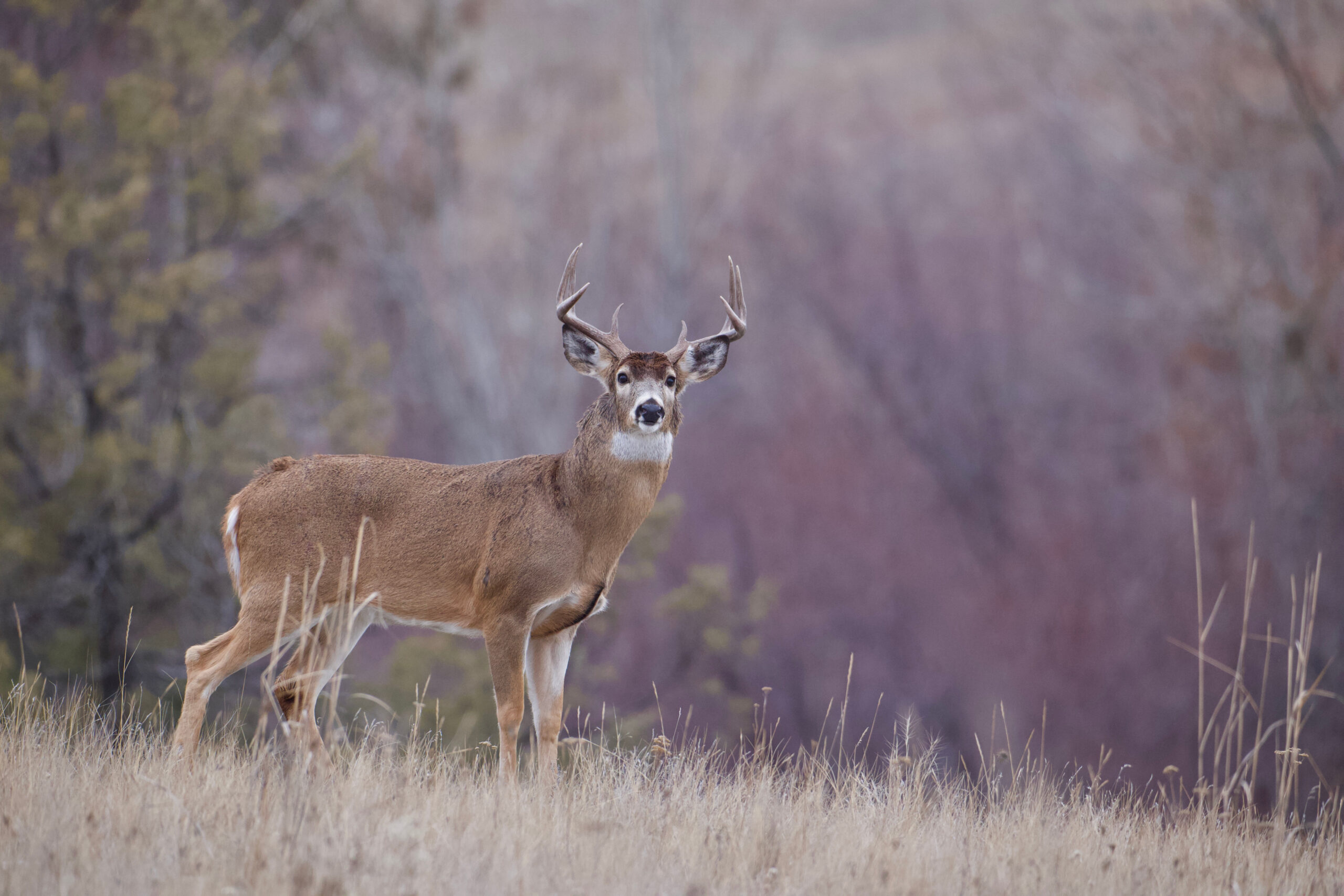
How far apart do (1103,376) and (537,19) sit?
1352 cm

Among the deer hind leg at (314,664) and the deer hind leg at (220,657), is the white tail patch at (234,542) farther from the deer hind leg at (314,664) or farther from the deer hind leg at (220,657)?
the deer hind leg at (314,664)

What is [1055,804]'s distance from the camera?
632 cm

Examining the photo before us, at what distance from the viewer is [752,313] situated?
95.2ft

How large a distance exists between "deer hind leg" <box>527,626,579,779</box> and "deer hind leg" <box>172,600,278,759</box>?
128 cm

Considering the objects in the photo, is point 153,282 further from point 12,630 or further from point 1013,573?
point 1013,573

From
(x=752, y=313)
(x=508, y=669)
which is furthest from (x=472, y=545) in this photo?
(x=752, y=313)

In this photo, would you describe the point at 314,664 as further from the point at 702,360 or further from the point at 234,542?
the point at 702,360

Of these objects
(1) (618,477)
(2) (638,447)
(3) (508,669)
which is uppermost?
(2) (638,447)

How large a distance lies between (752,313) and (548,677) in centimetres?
2273

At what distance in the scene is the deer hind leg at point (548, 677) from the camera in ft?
21.9

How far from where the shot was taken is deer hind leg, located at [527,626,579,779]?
668 centimetres

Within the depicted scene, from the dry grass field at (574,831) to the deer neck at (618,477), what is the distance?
1.11 metres

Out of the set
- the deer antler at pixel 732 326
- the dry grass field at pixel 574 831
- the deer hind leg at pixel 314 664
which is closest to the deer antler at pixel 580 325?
the deer antler at pixel 732 326

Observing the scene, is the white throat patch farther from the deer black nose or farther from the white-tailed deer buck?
the deer black nose
